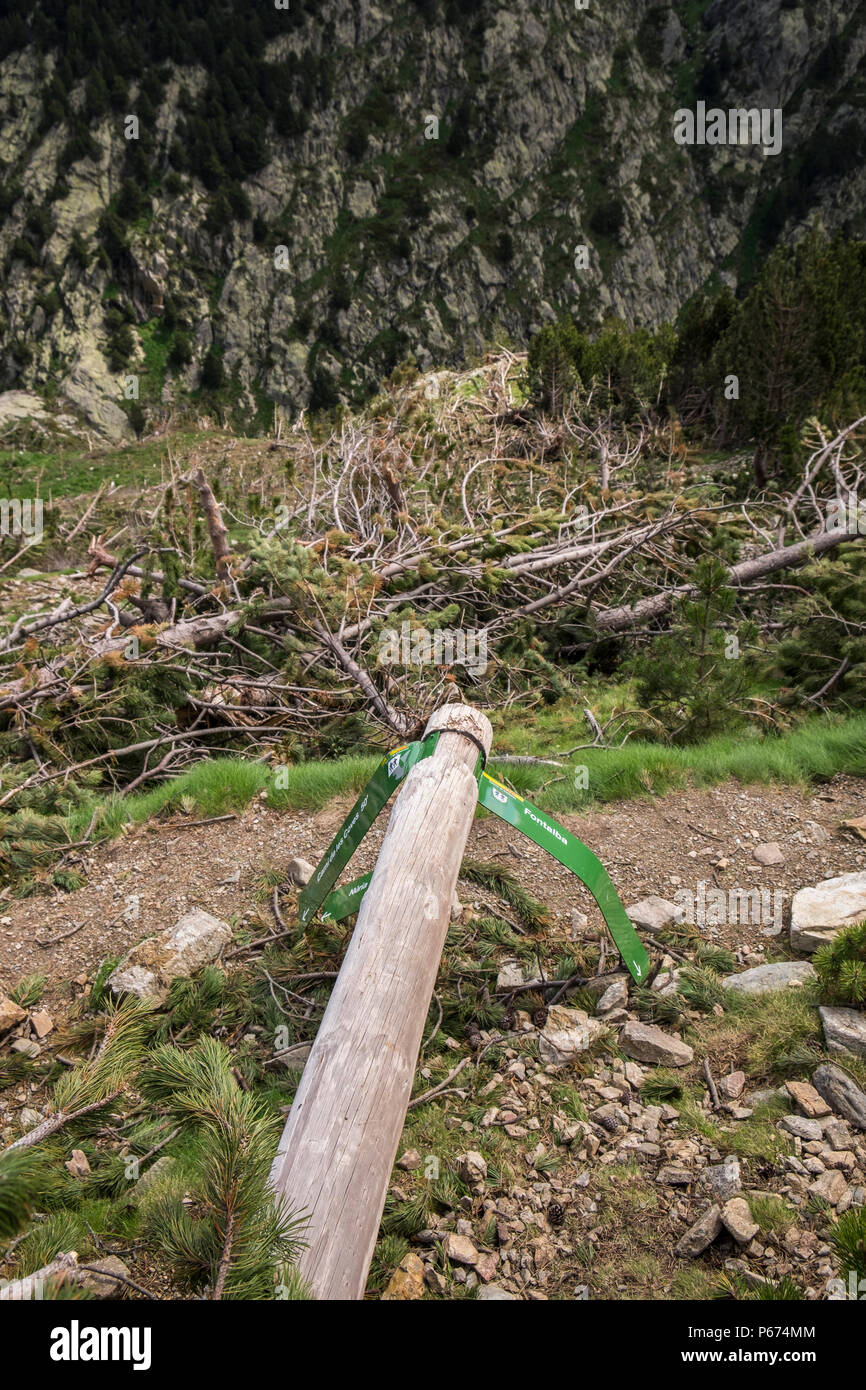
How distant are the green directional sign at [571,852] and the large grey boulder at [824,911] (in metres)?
0.78

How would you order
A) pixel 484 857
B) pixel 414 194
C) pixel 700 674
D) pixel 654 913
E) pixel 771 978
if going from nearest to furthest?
pixel 771 978 < pixel 654 913 < pixel 484 857 < pixel 700 674 < pixel 414 194

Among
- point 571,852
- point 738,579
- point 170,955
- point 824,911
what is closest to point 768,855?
point 824,911

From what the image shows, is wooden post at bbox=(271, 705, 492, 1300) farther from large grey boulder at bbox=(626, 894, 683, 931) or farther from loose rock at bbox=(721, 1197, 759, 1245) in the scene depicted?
Result: large grey boulder at bbox=(626, 894, 683, 931)

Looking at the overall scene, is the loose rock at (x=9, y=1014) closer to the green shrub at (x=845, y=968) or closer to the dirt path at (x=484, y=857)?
the dirt path at (x=484, y=857)

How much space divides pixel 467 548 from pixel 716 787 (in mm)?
4010

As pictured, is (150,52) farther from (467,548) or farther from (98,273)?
(467,548)

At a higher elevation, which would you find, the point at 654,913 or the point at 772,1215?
the point at 654,913

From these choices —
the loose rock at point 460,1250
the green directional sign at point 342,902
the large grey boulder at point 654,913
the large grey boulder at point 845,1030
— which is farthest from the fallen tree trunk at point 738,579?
the loose rock at point 460,1250

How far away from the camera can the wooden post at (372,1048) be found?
5.94 feet

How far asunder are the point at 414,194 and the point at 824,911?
7681 cm

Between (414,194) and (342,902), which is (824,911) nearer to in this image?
(342,902)

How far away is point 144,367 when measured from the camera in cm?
5831
